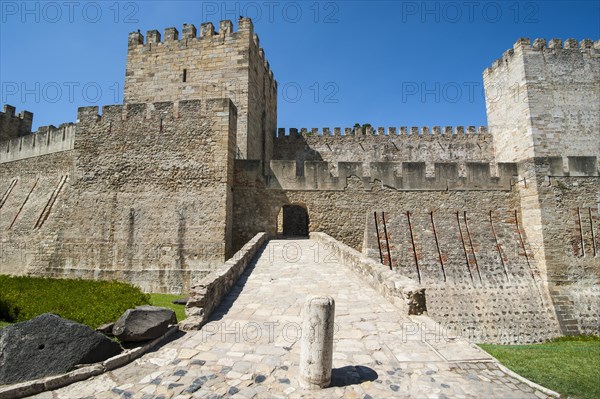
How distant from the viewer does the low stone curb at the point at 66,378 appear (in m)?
3.42

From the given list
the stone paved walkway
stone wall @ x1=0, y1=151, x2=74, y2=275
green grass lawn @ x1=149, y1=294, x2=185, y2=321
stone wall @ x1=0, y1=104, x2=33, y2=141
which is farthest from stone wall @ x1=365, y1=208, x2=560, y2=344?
stone wall @ x1=0, y1=104, x2=33, y2=141

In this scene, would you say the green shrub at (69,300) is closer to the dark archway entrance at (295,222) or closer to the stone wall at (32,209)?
the stone wall at (32,209)

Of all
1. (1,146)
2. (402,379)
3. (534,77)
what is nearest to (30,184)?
(1,146)

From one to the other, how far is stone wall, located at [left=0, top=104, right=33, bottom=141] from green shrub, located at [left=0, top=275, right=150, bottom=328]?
1737 centimetres

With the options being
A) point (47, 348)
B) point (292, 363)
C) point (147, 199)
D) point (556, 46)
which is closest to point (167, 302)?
point (147, 199)

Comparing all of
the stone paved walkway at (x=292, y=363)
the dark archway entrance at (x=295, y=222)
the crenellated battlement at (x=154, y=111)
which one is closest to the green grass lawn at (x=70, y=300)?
the stone paved walkway at (x=292, y=363)

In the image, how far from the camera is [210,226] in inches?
452

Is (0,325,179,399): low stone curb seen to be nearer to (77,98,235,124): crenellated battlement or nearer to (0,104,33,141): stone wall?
(77,98,235,124): crenellated battlement

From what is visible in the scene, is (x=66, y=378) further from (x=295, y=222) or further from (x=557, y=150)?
(x=557, y=150)

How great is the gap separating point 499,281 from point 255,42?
46.4 feet

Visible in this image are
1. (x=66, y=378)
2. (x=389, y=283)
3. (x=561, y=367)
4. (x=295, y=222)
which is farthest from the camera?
(x=295, y=222)

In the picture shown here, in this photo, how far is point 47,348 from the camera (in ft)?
12.9

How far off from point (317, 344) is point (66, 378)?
2.75 m

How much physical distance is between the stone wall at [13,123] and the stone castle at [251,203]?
9437mm
